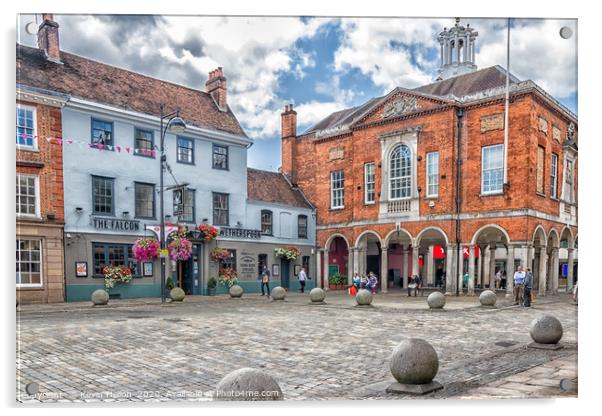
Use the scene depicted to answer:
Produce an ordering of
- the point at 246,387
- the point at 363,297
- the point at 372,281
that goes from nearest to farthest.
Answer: the point at 246,387
the point at 363,297
the point at 372,281

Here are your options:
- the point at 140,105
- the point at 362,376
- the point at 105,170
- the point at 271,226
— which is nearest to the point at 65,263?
the point at 105,170

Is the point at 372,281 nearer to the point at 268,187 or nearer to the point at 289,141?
the point at 268,187

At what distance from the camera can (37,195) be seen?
18.8 feet

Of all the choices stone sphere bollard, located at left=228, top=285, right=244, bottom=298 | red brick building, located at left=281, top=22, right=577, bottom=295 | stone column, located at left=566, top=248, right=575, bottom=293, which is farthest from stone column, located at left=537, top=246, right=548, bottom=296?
stone sphere bollard, located at left=228, top=285, right=244, bottom=298

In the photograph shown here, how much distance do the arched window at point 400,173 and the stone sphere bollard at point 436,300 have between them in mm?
1919

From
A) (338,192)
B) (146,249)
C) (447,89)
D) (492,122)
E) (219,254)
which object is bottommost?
(219,254)

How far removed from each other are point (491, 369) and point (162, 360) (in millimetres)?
4214

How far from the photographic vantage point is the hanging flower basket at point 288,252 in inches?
293

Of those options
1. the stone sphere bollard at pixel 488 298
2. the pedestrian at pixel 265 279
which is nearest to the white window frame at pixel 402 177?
the stone sphere bollard at pixel 488 298

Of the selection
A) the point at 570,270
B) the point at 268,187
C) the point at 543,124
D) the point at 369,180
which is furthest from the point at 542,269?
the point at 268,187

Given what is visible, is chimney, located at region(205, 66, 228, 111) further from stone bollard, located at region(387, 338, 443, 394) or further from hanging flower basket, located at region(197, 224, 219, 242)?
stone bollard, located at region(387, 338, 443, 394)

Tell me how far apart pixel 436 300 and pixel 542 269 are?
1.94 m

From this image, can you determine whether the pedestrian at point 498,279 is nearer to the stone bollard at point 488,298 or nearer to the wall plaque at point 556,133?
the stone bollard at point 488,298

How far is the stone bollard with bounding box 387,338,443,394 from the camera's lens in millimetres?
4867
